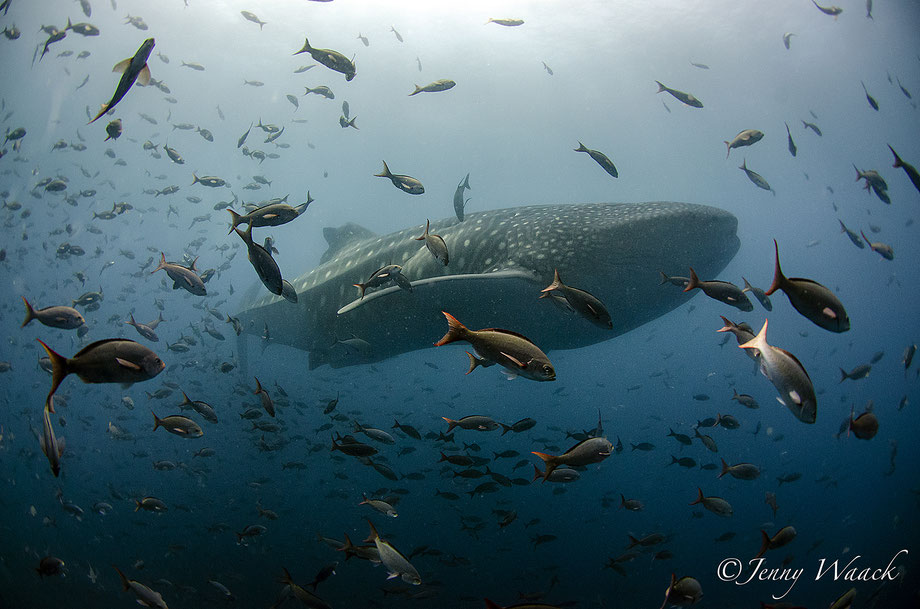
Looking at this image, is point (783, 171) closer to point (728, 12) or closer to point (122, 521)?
point (728, 12)

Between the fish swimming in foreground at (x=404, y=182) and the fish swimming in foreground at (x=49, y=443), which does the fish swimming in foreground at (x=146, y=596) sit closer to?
the fish swimming in foreground at (x=49, y=443)

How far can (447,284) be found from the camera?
4.72m

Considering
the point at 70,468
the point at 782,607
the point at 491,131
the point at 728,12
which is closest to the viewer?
the point at 782,607

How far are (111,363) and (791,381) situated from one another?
13.0 ft

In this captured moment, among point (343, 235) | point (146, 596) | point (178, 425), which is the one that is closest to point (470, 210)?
point (343, 235)

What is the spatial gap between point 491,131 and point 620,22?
22303mm

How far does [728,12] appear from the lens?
25.2 metres

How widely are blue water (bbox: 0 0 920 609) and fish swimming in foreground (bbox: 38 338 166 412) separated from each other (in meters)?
5.07

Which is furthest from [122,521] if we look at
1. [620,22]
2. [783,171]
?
[783,171]

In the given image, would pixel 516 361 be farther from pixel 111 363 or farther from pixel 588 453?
pixel 111 363

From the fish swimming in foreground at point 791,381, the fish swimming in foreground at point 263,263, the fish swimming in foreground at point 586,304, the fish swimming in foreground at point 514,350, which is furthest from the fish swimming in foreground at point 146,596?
the fish swimming in foreground at point 791,381

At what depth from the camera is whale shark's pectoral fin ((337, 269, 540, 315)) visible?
172 inches

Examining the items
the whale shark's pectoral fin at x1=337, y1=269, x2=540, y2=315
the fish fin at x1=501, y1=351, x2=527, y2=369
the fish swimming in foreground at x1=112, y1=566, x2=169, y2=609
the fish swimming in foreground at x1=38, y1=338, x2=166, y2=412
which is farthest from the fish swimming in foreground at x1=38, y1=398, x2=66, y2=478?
the fish fin at x1=501, y1=351, x2=527, y2=369

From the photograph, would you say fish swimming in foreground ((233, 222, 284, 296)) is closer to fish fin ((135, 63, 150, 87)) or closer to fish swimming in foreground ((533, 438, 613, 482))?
fish fin ((135, 63, 150, 87))
